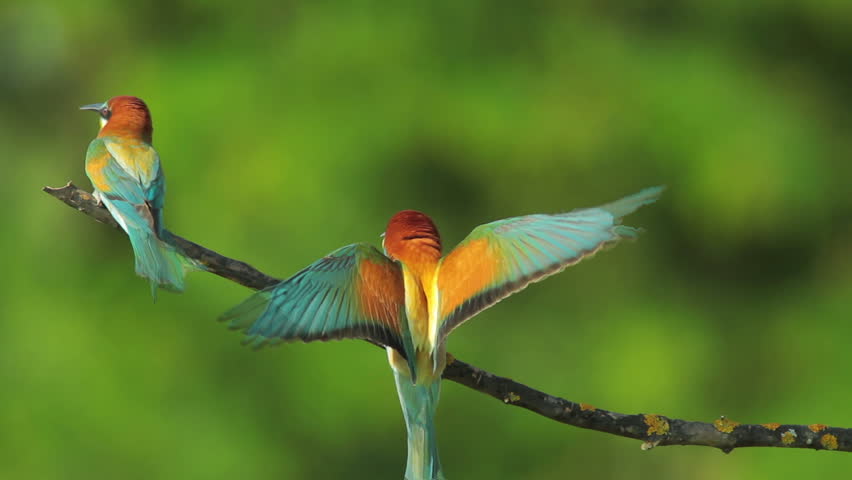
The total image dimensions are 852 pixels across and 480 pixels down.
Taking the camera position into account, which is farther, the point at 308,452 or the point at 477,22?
the point at 477,22

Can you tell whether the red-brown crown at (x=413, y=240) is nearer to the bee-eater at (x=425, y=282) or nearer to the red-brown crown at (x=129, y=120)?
the bee-eater at (x=425, y=282)

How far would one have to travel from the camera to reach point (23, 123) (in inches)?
182

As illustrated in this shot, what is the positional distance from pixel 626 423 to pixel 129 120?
0.93 meters

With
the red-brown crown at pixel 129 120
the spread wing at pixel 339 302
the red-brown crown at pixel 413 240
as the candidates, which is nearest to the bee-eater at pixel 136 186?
the red-brown crown at pixel 129 120

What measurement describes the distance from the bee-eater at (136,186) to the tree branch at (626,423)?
0.03 metres

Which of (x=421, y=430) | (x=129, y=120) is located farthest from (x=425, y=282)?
(x=129, y=120)

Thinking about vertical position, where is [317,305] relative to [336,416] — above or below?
below

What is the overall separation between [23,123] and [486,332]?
1.91 meters


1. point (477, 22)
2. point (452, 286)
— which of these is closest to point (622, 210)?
point (452, 286)

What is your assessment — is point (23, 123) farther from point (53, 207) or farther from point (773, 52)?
point (773, 52)

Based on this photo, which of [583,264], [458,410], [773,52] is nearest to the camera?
[458,410]

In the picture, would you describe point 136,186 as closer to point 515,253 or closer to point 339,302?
point 339,302

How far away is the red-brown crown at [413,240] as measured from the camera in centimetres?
152

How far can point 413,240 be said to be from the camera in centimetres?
153
